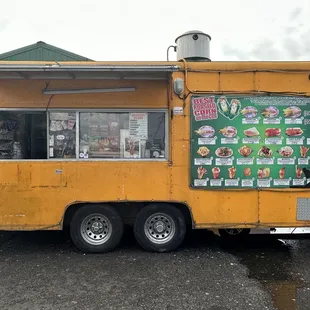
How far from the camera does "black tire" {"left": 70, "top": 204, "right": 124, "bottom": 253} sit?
541 centimetres

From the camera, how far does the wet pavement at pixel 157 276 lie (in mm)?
3896

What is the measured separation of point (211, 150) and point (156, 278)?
2.13m

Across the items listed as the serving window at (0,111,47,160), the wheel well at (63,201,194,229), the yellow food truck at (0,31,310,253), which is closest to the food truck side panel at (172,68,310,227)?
the yellow food truck at (0,31,310,253)

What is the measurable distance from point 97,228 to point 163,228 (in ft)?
3.55

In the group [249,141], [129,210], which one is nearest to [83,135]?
[129,210]

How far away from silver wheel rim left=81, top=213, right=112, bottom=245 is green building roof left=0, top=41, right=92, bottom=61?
670 centimetres

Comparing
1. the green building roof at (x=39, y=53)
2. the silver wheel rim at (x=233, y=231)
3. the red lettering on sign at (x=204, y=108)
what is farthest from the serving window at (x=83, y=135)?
the green building roof at (x=39, y=53)

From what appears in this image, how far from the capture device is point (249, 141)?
17.7ft

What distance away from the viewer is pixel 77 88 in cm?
545

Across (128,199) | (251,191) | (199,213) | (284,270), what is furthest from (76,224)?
(284,270)

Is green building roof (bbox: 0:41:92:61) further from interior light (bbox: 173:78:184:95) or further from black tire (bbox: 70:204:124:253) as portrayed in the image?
black tire (bbox: 70:204:124:253)

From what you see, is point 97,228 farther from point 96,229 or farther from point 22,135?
point 22,135

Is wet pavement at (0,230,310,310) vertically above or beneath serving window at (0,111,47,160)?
beneath

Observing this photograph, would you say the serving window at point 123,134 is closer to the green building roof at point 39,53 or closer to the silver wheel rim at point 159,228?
the silver wheel rim at point 159,228
